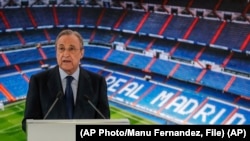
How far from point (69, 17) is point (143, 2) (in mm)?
8270

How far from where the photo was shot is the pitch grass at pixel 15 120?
75.4 ft

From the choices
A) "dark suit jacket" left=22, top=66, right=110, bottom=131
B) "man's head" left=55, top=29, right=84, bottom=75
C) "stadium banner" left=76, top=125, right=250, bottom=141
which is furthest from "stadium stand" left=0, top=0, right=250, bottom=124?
"stadium banner" left=76, top=125, right=250, bottom=141

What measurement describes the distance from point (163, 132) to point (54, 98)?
1701 mm

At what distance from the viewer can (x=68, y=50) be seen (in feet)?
11.7

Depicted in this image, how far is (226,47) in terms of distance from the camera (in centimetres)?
2989

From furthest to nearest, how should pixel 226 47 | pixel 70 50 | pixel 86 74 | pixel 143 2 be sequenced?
pixel 143 2, pixel 226 47, pixel 86 74, pixel 70 50

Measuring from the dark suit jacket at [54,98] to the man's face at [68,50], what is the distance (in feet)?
1.31

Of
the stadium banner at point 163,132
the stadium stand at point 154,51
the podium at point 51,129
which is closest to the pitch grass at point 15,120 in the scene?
the stadium stand at point 154,51

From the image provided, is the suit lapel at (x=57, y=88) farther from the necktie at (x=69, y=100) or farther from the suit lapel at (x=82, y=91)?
the suit lapel at (x=82, y=91)

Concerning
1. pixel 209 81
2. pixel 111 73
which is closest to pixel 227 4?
pixel 209 81

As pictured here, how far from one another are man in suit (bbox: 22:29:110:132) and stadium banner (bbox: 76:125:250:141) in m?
1.23

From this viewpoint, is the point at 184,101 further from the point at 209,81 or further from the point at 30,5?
the point at 30,5

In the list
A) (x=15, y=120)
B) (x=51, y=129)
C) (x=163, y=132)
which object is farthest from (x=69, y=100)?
(x=15, y=120)

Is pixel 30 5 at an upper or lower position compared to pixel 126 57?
upper
